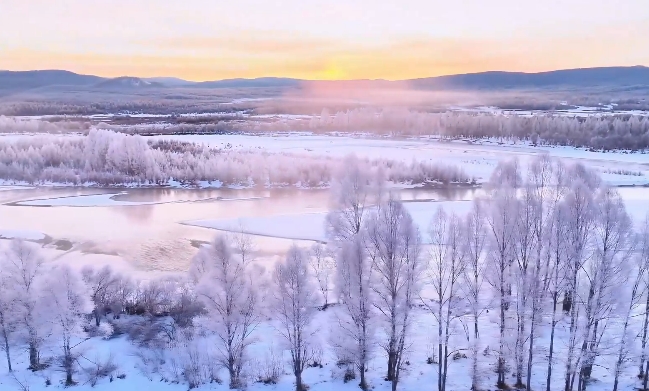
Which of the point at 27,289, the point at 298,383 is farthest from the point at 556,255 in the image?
the point at 27,289

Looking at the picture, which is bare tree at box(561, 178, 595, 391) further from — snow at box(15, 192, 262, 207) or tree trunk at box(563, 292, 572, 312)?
snow at box(15, 192, 262, 207)

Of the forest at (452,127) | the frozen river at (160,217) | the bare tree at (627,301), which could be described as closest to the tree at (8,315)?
the frozen river at (160,217)

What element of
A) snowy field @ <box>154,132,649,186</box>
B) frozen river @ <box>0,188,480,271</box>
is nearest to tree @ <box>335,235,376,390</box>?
frozen river @ <box>0,188,480,271</box>

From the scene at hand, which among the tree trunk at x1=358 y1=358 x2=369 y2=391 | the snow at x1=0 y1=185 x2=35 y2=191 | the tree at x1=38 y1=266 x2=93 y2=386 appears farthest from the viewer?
the snow at x1=0 y1=185 x2=35 y2=191

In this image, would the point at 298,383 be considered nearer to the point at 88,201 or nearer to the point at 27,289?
the point at 27,289

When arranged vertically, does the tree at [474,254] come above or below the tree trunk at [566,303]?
above

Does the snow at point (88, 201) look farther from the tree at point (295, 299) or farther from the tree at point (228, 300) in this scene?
the tree at point (295, 299)

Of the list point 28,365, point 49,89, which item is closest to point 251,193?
point 28,365
